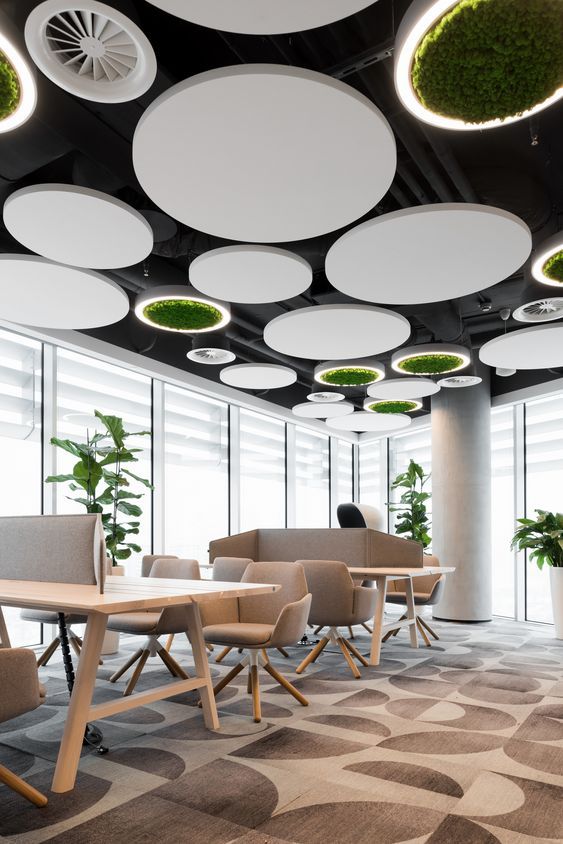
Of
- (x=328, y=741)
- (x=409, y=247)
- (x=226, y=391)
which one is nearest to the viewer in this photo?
(x=328, y=741)

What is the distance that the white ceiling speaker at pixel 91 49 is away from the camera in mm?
2684

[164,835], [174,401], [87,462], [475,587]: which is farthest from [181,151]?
[475,587]

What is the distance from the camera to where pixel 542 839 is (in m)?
2.56

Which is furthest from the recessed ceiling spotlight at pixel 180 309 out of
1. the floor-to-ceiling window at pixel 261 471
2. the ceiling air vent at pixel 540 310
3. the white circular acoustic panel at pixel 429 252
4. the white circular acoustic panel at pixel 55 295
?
the floor-to-ceiling window at pixel 261 471

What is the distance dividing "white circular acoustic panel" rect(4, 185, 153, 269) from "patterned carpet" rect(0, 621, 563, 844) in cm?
315

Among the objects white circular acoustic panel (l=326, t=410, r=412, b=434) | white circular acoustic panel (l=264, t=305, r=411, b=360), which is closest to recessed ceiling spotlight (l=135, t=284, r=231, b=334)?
white circular acoustic panel (l=264, t=305, r=411, b=360)

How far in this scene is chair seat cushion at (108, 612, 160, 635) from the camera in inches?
185

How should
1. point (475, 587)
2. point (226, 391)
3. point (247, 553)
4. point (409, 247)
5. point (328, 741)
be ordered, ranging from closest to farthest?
point (328, 741), point (409, 247), point (247, 553), point (475, 587), point (226, 391)

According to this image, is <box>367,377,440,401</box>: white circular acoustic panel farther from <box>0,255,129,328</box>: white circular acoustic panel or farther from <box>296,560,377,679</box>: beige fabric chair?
<box>0,255,129,328</box>: white circular acoustic panel

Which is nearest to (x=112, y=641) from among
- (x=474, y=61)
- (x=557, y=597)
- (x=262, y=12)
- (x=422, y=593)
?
(x=422, y=593)

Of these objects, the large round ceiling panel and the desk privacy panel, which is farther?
the desk privacy panel

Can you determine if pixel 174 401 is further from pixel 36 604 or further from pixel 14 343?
pixel 36 604

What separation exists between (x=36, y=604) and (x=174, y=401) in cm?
664

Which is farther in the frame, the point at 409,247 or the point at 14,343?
the point at 14,343
